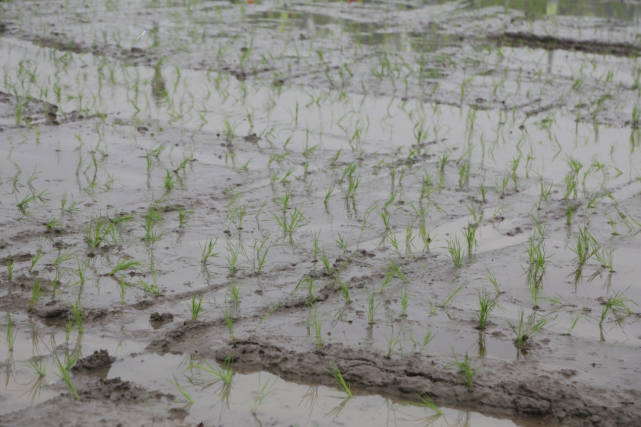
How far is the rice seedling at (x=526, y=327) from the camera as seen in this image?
2.74m

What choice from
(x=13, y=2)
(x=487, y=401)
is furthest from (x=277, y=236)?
(x=13, y=2)

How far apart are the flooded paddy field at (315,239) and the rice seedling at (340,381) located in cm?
2

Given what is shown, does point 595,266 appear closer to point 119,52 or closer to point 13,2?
point 119,52

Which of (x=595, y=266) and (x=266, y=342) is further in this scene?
(x=595, y=266)

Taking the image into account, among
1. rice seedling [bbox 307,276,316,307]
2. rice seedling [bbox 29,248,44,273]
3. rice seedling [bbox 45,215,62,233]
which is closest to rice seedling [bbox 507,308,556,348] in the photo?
rice seedling [bbox 307,276,316,307]

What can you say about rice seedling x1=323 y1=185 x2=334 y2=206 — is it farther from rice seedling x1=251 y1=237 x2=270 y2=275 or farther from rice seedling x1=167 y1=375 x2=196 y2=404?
rice seedling x1=167 y1=375 x2=196 y2=404

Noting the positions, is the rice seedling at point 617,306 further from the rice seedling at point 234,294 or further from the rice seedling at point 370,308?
the rice seedling at point 234,294

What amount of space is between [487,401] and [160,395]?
1164mm

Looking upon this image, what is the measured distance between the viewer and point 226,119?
5527 mm

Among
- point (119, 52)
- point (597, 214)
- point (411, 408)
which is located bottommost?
point (411, 408)

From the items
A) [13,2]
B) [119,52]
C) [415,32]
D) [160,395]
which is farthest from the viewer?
[13,2]

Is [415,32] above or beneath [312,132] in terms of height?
above

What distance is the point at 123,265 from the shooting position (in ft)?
10.3

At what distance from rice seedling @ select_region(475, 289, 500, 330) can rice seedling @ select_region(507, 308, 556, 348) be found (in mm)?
99
